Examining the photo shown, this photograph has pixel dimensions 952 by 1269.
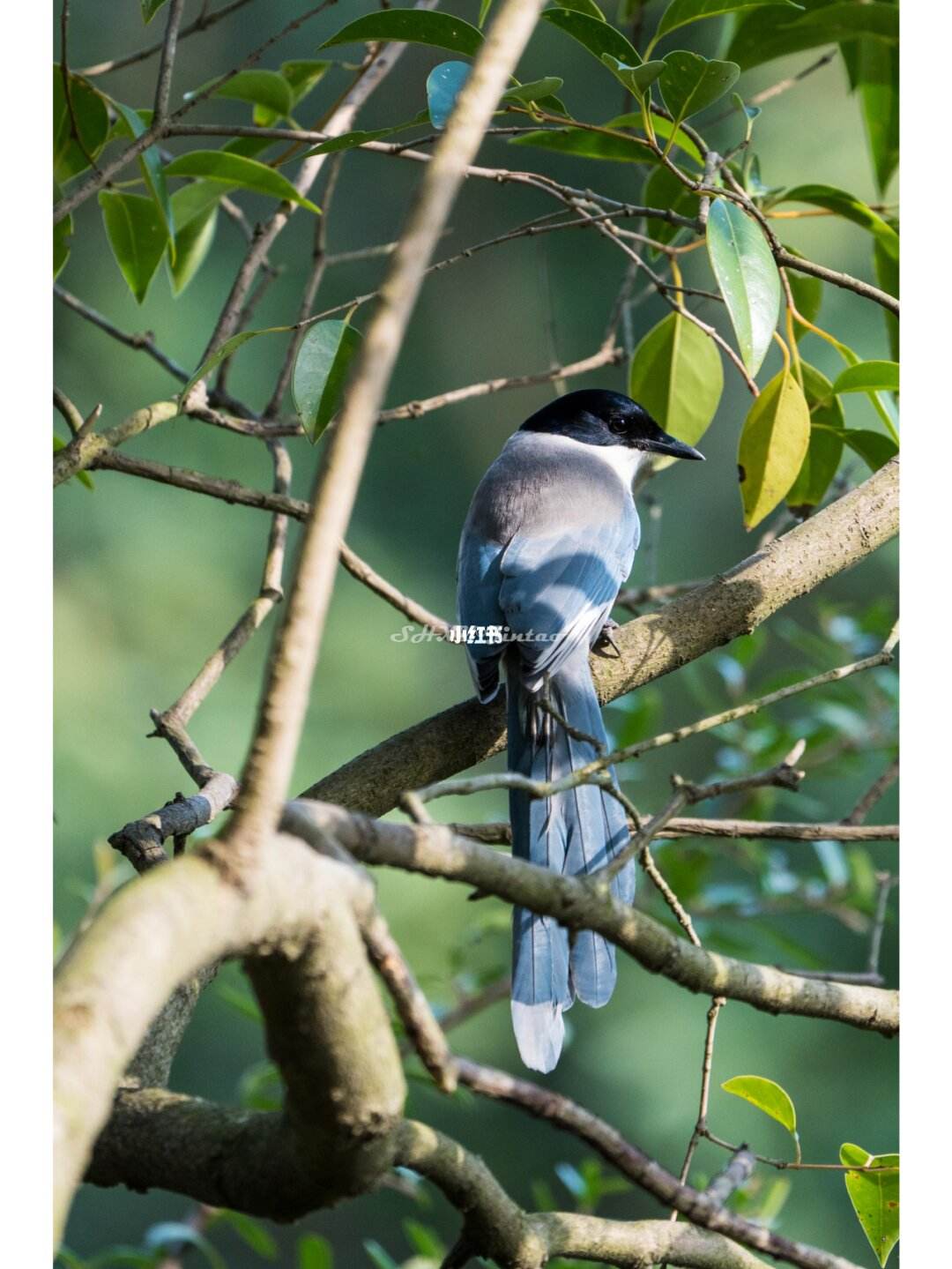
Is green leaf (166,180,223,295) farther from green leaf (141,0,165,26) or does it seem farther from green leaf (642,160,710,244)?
green leaf (642,160,710,244)

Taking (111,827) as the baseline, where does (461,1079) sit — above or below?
below

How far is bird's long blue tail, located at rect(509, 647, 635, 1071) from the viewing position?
1096mm

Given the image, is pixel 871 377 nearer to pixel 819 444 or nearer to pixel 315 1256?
pixel 819 444

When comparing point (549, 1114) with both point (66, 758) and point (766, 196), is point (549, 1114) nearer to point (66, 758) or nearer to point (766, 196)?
point (766, 196)

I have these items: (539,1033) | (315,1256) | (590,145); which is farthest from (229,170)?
(315,1256)

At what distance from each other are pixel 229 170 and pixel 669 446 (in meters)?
0.78

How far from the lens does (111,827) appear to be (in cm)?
387

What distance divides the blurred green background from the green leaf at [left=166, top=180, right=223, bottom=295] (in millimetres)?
2156

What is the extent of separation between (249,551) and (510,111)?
318cm

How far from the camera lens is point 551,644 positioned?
136 cm

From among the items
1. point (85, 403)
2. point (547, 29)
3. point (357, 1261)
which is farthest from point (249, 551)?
point (357, 1261)

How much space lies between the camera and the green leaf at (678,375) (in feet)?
5.01

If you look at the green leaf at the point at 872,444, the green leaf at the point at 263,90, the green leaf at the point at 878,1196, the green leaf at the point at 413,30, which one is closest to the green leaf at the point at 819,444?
the green leaf at the point at 872,444

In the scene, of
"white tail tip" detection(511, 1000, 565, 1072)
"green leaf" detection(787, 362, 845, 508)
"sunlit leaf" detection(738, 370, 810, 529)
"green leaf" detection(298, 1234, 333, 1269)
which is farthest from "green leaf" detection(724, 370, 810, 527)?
"green leaf" detection(298, 1234, 333, 1269)
